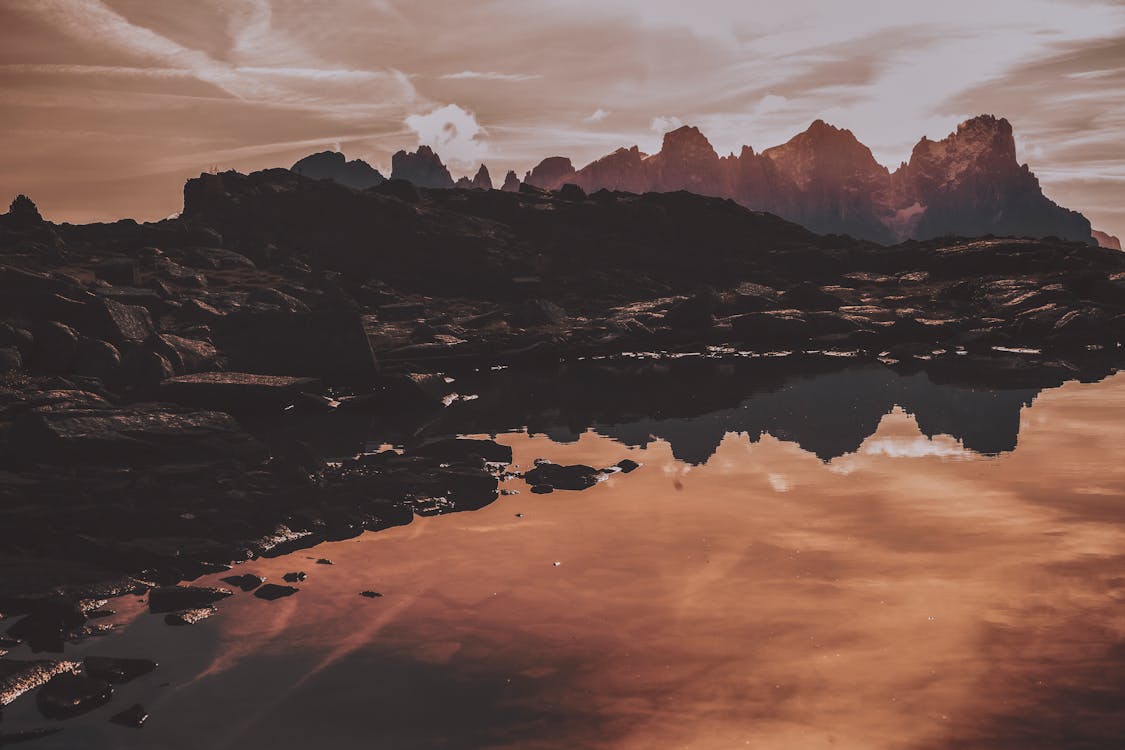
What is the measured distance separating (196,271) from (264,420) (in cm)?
4317

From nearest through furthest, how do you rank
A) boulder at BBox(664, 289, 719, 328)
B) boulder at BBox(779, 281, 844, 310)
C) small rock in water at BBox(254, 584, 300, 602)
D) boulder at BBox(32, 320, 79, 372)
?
small rock in water at BBox(254, 584, 300, 602), boulder at BBox(32, 320, 79, 372), boulder at BBox(664, 289, 719, 328), boulder at BBox(779, 281, 844, 310)

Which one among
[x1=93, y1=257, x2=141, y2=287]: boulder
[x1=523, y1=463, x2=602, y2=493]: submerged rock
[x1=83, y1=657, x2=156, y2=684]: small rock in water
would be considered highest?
[x1=93, y1=257, x2=141, y2=287]: boulder

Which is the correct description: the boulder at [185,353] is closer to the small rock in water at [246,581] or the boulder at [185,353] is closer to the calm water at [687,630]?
the calm water at [687,630]

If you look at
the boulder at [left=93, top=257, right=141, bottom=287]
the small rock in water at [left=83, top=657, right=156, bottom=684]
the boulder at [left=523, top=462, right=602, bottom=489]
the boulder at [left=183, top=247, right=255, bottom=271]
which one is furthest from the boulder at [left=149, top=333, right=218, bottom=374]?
the boulder at [left=183, top=247, right=255, bottom=271]

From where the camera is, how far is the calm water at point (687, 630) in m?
10.8

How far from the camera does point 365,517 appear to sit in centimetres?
1938

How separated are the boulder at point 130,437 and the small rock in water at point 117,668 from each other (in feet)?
38.5

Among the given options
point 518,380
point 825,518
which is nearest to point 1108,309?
point 518,380

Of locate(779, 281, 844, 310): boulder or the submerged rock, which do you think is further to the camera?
locate(779, 281, 844, 310): boulder

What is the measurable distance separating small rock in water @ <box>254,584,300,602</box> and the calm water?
234 millimetres

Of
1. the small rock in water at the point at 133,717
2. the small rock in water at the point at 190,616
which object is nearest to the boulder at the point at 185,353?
the small rock in water at the point at 190,616

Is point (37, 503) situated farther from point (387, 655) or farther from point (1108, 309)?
point (1108, 309)

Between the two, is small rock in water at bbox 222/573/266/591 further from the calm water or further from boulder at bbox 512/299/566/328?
boulder at bbox 512/299/566/328

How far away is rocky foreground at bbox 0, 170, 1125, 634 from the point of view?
63.9 ft
